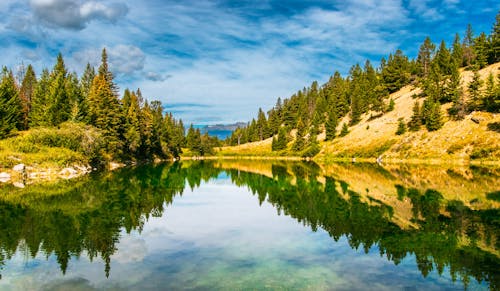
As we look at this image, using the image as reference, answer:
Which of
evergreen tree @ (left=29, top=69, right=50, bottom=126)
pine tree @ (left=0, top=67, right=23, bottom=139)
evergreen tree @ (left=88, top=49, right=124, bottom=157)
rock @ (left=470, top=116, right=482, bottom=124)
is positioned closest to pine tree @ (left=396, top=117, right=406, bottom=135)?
rock @ (left=470, top=116, right=482, bottom=124)

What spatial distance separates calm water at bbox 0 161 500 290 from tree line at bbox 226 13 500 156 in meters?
67.2

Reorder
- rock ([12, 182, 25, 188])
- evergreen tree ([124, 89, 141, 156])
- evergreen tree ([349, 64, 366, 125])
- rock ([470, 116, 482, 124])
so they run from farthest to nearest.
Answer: evergreen tree ([349, 64, 366, 125])
evergreen tree ([124, 89, 141, 156])
rock ([470, 116, 482, 124])
rock ([12, 182, 25, 188])

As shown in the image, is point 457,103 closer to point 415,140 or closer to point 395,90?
point 415,140

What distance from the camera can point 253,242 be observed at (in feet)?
66.0

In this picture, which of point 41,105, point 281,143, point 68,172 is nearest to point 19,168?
point 68,172

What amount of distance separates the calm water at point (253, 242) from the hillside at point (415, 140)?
4848 centimetres

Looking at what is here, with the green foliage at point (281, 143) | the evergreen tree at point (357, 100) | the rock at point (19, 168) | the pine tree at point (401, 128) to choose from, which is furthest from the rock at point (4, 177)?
the evergreen tree at point (357, 100)

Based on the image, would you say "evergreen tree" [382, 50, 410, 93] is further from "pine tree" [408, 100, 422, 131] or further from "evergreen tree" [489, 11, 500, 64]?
"pine tree" [408, 100, 422, 131]

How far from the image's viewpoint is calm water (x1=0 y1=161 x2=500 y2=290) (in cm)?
1377

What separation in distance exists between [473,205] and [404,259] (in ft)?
54.3

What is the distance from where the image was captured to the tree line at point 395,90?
93.8 meters

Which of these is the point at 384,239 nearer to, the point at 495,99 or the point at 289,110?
the point at 495,99

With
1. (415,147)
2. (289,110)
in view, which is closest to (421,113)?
(415,147)

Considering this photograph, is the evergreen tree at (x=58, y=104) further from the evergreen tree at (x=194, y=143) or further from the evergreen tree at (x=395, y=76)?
the evergreen tree at (x=395, y=76)
